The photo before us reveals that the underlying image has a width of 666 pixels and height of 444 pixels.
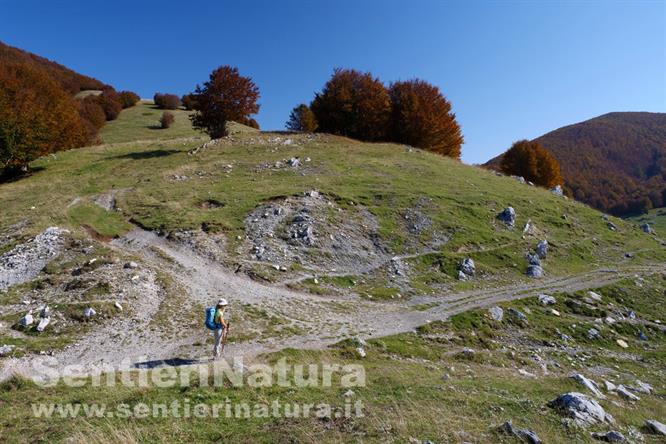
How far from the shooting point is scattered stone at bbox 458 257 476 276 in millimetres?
25609

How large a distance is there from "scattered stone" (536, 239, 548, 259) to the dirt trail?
2.80 meters

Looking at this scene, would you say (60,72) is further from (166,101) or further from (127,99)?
(166,101)

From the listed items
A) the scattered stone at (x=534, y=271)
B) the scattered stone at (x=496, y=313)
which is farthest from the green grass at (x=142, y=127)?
the scattered stone at (x=496, y=313)

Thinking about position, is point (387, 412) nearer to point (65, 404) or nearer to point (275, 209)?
point (65, 404)

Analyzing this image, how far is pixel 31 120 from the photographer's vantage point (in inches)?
1624

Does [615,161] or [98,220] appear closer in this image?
[98,220]

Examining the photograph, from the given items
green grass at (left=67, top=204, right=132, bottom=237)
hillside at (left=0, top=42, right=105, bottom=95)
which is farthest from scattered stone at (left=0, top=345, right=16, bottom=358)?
hillside at (left=0, top=42, right=105, bottom=95)

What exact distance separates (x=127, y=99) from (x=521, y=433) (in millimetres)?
121905

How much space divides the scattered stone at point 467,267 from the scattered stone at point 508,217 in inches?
373

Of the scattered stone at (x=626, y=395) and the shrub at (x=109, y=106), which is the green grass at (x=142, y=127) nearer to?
the shrub at (x=109, y=106)

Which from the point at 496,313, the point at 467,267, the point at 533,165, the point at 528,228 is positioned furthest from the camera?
the point at 533,165

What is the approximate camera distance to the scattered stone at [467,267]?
84.0 ft

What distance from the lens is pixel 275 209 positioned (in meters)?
29.5

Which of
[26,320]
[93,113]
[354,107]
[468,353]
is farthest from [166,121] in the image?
[468,353]
